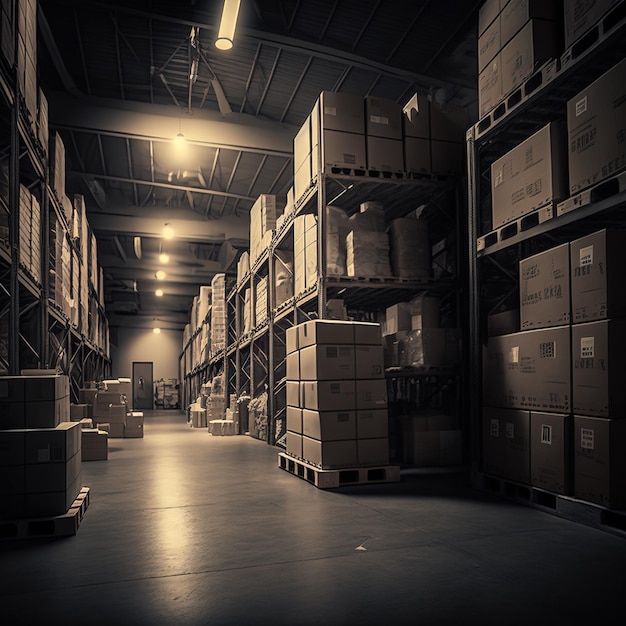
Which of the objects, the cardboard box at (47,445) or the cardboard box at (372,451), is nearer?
the cardboard box at (47,445)

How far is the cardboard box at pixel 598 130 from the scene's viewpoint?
4.37 m

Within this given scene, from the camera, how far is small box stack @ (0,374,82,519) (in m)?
4.43

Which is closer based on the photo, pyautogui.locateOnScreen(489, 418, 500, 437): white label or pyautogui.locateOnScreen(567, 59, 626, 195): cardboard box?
pyautogui.locateOnScreen(567, 59, 626, 195): cardboard box

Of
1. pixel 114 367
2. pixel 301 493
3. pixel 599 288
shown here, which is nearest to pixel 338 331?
pixel 301 493

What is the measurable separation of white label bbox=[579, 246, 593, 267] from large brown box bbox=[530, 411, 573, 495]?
1.21 metres

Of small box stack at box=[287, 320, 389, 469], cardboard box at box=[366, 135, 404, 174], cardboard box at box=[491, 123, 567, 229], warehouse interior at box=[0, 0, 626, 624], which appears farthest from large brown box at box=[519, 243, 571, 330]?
cardboard box at box=[366, 135, 404, 174]

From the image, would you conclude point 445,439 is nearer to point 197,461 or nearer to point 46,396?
point 197,461

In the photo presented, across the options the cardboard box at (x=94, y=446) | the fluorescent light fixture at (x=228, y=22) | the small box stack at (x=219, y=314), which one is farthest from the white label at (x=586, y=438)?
the small box stack at (x=219, y=314)

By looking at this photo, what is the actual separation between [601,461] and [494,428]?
1494mm

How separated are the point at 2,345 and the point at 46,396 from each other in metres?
2.98

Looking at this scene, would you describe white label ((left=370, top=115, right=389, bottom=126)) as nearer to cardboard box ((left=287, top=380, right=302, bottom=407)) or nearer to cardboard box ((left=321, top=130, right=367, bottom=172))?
cardboard box ((left=321, top=130, right=367, bottom=172))

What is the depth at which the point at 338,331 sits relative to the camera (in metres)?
6.62

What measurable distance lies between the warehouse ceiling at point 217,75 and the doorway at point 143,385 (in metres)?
20.9

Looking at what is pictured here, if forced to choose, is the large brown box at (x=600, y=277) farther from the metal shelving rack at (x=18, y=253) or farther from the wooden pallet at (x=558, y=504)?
the metal shelving rack at (x=18, y=253)
